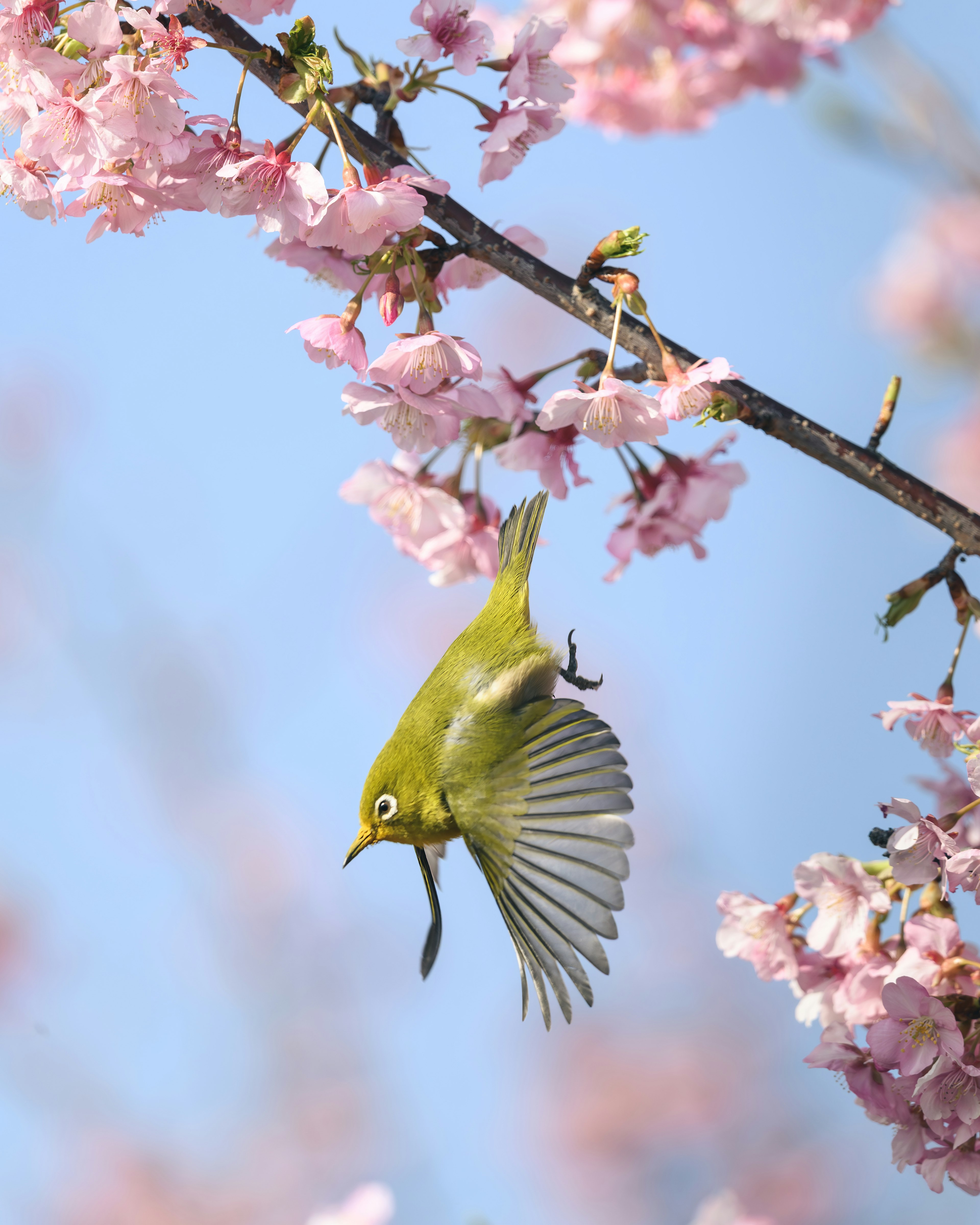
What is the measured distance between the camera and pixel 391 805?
62.1 inches

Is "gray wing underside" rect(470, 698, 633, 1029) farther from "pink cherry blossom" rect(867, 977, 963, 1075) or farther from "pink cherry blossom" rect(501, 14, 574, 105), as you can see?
"pink cherry blossom" rect(501, 14, 574, 105)

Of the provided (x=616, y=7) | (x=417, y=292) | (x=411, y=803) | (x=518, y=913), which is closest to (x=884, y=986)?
(x=518, y=913)

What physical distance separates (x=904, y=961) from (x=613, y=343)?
1.04 m

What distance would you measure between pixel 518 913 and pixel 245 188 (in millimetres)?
1059

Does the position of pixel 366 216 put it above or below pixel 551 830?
above

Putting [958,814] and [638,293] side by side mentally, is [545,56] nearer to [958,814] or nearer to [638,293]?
[638,293]

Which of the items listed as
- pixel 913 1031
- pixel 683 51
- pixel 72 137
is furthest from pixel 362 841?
pixel 683 51

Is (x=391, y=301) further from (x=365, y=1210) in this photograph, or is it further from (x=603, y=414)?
(x=365, y=1210)

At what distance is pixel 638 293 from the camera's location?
148cm

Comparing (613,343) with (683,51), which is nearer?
(613,343)

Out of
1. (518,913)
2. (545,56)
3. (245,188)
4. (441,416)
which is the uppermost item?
(545,56)

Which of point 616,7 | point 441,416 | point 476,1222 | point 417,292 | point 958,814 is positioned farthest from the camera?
point 616,7

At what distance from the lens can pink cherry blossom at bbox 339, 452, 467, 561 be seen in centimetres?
206

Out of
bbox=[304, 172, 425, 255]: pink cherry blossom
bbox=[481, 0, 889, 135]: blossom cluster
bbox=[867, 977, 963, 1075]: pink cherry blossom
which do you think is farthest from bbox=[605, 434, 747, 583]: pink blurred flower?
bbox=[481, 0, 889, 135]: blossom cluster
